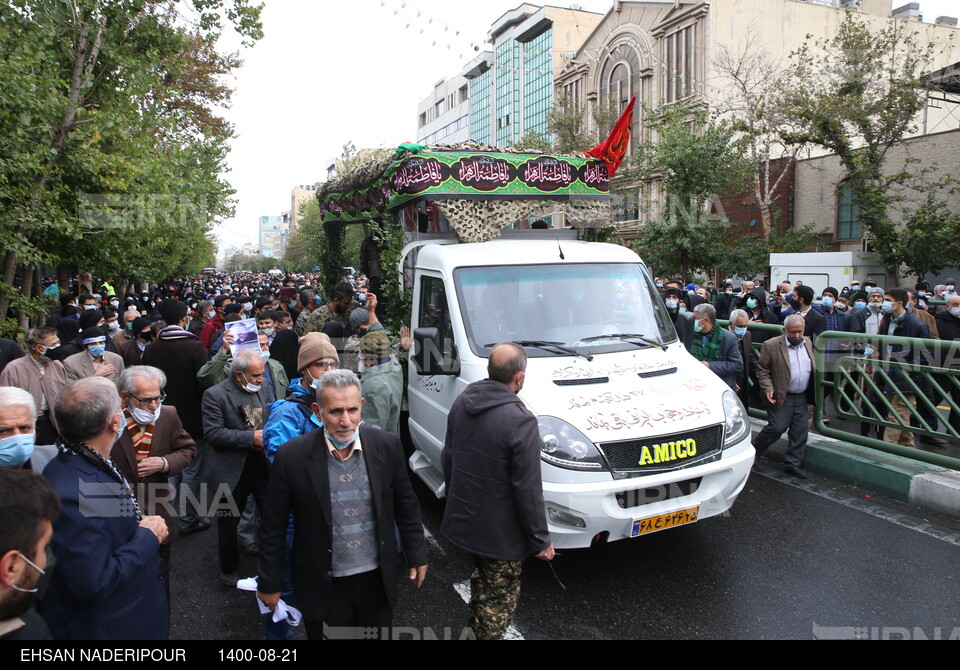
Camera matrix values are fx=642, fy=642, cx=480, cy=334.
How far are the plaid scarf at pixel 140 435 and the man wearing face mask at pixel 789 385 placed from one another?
5478mm

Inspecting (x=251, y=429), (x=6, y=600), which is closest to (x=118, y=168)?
(x=251, y=429)

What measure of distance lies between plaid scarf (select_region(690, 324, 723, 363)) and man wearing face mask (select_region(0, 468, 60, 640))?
616 cm

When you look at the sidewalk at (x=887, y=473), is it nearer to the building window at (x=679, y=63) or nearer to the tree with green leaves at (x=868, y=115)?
the tree with green leaves at (x=868, y=115)

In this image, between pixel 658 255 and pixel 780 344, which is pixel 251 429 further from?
pixel 658 255

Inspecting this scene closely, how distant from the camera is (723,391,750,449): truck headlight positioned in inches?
177

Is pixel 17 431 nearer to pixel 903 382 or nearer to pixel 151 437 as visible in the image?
pixel 151 437

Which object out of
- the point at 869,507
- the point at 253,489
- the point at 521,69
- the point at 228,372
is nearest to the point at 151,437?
the point at 253,489

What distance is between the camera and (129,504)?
263cm

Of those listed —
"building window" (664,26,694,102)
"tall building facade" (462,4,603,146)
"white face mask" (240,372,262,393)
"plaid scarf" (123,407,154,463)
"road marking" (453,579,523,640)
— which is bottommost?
"road marking" (453,579,523,640)

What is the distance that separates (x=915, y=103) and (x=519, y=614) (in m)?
22.2

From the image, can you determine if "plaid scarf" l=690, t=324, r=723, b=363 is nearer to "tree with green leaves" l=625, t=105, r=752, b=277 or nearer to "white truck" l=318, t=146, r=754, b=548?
"white truck" l=318, t=146, r=754, b=548

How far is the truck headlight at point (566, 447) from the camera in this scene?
4047mm

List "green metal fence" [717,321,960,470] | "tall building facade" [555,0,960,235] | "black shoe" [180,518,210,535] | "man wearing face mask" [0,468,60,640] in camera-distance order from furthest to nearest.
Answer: "tall building facade" [555,0,960,235]
"green metal fence" [717,321,960,470]
"black shoe" [180,518,210,535]
"man wearing face mask" [0,468,60,640]

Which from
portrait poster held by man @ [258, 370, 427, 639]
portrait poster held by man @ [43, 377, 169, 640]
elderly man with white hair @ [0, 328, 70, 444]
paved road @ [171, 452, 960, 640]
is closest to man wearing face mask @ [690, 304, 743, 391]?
paved road @ [171, 452, 960, 640]
